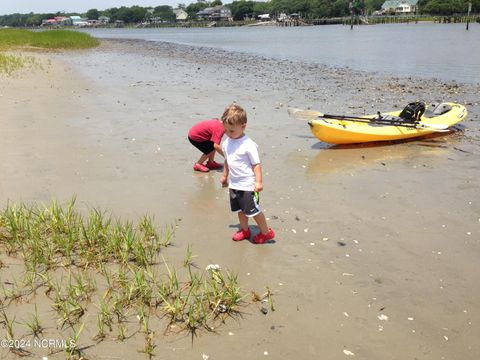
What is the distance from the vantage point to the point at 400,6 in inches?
6378

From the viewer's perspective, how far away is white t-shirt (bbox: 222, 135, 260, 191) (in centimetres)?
477

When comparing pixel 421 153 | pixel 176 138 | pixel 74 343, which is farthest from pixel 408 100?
pixel 74 343

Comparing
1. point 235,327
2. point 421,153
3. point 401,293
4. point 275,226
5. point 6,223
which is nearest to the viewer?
point 235,327

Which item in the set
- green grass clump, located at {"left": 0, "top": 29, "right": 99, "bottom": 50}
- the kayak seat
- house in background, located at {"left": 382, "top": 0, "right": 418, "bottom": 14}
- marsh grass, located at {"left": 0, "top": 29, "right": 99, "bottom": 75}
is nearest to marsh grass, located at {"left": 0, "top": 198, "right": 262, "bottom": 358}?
the kayak seat

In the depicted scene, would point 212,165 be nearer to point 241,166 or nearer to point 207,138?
point 207,138

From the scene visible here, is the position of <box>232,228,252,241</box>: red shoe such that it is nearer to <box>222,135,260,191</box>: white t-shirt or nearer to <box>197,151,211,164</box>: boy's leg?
<box>222,135,260,191</box>: white t-shirt

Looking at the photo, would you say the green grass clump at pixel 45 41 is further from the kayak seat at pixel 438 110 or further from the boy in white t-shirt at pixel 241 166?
the boy in white t-shirt at pixel 241 166

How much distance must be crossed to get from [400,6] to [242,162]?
178405 mm


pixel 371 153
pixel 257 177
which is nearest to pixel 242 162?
pixel 257 177

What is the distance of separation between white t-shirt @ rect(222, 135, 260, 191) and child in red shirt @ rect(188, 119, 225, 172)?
5.52 feet

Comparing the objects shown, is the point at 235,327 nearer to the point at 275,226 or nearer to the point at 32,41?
the point at 275,226

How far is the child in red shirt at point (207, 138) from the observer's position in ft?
22.2

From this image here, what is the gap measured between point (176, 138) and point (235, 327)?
20.9 feet

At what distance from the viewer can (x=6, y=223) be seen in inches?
192
